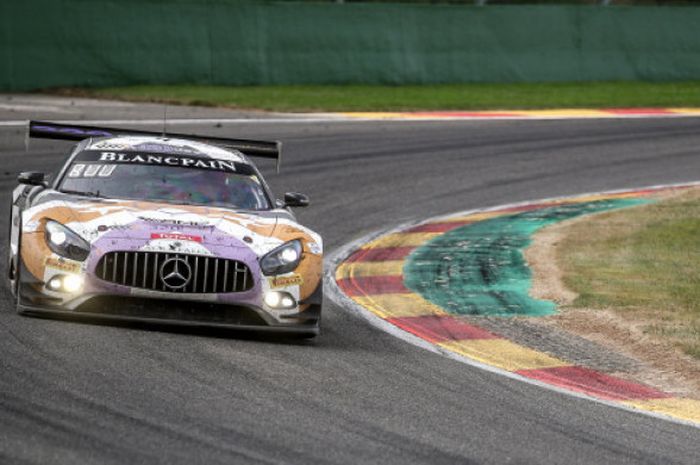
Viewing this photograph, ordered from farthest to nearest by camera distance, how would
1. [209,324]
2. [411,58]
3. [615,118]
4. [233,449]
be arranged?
1. [411,58]
2. [615,118]
3. [209,324]
4. [233,449]

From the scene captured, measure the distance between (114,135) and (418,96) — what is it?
1676 cm

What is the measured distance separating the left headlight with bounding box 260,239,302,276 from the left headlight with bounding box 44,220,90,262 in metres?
1.12

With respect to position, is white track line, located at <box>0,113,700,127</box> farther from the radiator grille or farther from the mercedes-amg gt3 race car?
the radiator grille

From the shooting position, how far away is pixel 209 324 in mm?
9453

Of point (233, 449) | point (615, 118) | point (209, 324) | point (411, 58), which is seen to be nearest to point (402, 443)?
point (233, 449)

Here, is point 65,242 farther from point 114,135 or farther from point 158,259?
point 114,135

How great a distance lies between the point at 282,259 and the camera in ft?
32.0

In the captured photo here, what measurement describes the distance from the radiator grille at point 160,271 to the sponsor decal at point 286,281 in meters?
0.39

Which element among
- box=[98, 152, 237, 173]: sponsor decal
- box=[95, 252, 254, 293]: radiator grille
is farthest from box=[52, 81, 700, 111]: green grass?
box=[95, 252, 254, 293]: radiator grille

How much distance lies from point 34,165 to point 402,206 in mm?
4448

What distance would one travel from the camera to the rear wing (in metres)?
11.4

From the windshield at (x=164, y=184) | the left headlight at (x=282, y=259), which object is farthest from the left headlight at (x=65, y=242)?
the left headlight at (x=282, y=259)

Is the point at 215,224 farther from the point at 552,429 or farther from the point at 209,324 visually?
the point at 552,429

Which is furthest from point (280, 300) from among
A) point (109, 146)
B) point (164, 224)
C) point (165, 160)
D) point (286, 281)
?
point (109, 146)
